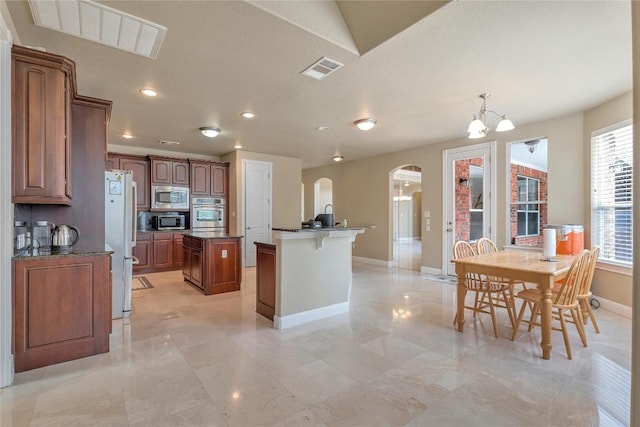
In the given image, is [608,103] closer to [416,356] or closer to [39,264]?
[416,356]

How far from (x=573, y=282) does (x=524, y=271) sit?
39 centimetres

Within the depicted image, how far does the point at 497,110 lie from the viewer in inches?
163

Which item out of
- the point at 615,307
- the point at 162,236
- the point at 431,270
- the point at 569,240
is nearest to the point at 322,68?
the point at 569,240

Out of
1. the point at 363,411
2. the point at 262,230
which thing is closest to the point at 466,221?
the point at 262,230

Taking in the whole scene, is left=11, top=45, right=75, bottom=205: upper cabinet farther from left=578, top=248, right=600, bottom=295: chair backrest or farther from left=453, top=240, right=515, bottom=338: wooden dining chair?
left=578, top=248, right=600, bottom=295: chair backrest

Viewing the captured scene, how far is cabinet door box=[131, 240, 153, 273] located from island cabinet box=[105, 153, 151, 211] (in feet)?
2.37

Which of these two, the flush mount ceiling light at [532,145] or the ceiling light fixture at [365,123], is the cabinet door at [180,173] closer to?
the ceiling light fixture at [365,123]

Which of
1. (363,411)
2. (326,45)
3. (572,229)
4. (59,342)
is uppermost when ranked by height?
(326,45)

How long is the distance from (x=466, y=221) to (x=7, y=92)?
620cm

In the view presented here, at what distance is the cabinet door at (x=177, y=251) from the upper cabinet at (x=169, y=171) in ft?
3.76

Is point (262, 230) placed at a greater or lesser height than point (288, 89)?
lesser

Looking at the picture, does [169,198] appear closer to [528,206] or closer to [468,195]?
[468,195]

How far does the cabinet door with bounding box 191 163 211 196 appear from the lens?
680cm

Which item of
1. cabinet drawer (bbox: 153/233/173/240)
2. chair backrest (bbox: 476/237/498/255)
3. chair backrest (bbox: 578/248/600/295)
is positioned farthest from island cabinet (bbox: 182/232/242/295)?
chair backrest (bbox: 578/248/600/295)
